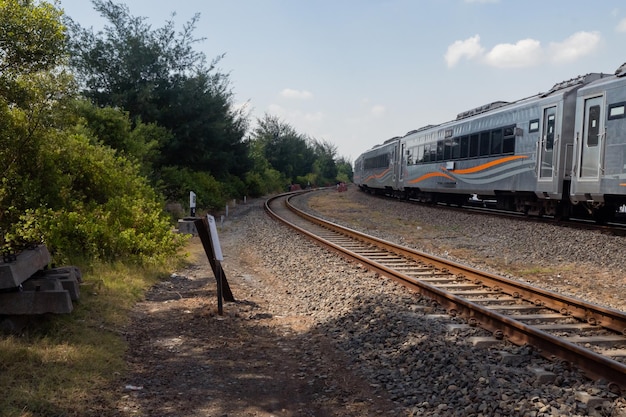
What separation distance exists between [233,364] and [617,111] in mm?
11002

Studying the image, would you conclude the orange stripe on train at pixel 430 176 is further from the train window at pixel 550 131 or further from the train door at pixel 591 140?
the train door at pixel 591 140

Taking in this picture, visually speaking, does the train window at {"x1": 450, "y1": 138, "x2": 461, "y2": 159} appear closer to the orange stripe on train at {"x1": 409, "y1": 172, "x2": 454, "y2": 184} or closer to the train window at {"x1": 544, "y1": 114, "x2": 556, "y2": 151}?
the orange stripe on train at {"x1": 409, "y1": 172, "x2": 454, "y2": 184}

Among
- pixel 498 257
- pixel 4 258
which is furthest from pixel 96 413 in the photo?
pixel 498 257

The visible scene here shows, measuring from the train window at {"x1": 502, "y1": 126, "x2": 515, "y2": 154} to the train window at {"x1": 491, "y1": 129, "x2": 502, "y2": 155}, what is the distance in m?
0.24

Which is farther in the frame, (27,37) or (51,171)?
(51,171)

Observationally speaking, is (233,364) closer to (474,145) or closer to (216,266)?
(216,266)

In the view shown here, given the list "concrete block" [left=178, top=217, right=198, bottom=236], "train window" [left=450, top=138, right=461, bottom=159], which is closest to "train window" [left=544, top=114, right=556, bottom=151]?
"train window" [left=450, top=138, right=461, bottom=159]

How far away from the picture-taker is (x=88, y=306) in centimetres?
639

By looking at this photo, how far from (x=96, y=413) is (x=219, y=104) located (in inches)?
1001

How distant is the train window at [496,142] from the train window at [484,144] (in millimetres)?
278

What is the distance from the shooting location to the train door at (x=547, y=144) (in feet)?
46.8

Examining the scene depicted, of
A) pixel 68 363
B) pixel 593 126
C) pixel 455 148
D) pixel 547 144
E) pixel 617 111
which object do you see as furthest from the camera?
pixel 455 148

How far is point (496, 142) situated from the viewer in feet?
56.6

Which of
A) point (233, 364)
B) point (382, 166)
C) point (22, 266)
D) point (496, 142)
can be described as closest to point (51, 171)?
point (22, 266)
